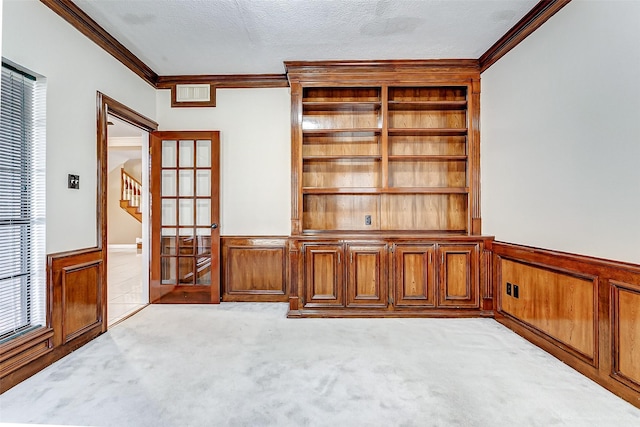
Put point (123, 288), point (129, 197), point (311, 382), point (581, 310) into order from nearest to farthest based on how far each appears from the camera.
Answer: point (311, 382) → point (581, 310) → point (123, 288) → point (129, 197)

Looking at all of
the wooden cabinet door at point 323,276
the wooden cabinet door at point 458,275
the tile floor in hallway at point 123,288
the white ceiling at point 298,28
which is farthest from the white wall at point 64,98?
the wooden cabinet door at point 458,275

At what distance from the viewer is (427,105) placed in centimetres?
394

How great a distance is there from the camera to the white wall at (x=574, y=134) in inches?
83.6

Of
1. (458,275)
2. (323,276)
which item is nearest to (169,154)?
(323,276)

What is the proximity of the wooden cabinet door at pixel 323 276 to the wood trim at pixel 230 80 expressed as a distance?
6.80 feet

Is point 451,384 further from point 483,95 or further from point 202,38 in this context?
point 202,38

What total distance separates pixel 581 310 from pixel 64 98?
4275mm

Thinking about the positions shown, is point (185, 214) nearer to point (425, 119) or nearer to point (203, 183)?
point (203, 183)

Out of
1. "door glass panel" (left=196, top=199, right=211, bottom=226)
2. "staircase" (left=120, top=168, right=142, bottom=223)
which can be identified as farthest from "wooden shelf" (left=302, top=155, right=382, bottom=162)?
"staircase" (left=120, top=168, right=142, bottom=223)

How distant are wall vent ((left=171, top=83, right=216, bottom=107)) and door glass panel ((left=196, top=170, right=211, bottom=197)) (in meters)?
0.84

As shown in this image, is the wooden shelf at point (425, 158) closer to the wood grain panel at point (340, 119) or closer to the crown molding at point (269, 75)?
the wood grain panel at point (340, 119)

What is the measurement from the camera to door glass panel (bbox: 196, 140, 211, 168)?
13.8 feet

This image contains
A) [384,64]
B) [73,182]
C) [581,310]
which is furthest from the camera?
[384,64]

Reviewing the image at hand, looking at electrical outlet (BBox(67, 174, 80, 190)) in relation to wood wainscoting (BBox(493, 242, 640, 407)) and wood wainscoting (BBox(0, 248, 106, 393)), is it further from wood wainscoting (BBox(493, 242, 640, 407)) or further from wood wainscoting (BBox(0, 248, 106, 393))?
wood wainscoting (BBox(493, 242, 640, 407))
